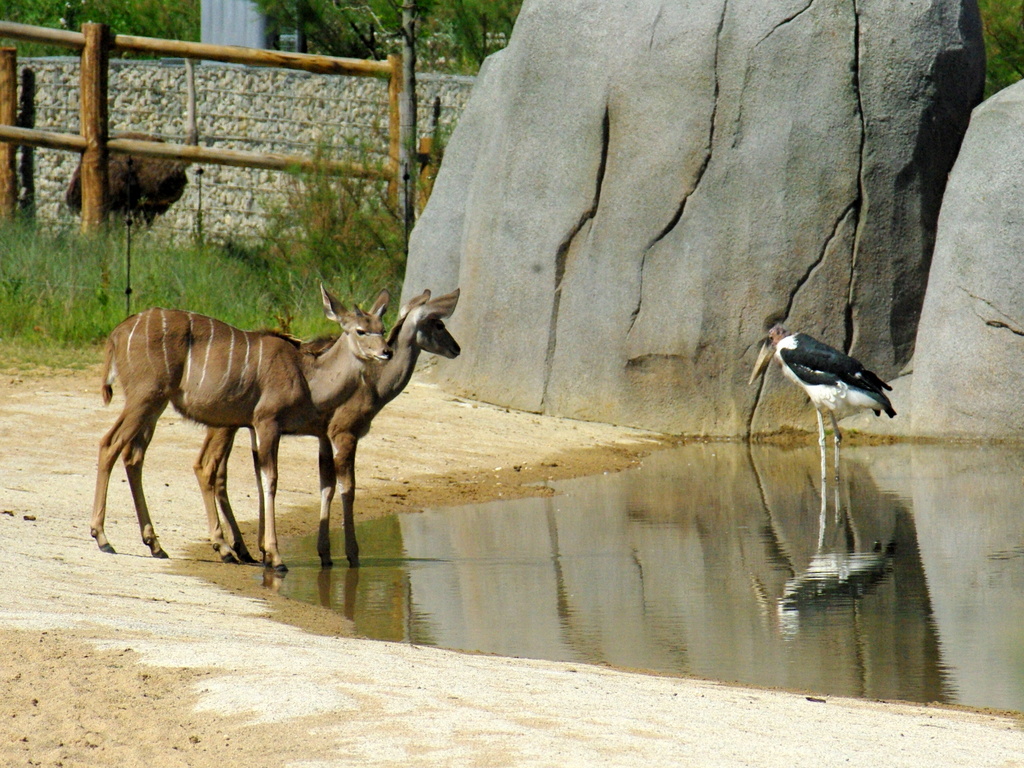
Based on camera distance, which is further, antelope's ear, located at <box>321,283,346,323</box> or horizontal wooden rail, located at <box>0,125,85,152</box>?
horizontal wooden rail, located at <box>0,125,85,152</box>

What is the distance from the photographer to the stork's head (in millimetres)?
11515

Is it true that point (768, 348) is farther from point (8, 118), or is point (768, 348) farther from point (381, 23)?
point (381, 23)

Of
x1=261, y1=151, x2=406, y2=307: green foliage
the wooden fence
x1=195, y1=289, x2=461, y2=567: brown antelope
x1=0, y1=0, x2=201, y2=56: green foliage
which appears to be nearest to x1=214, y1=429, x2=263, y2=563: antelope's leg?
x1=195, y1=289, x2=461, y2=567: brown antelope

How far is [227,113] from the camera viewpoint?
2133 cm

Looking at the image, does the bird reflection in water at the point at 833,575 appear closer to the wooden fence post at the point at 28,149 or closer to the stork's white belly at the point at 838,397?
the stork's white belly at the point at 838,397

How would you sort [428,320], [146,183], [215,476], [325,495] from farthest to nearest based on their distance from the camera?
[146,183] < [428,320] < [215,476] < [325,495]

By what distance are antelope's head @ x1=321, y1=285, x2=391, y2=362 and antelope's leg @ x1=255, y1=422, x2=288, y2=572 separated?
596 millimetres

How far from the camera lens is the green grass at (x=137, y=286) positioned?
13.3 metres

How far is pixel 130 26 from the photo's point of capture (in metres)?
29.3

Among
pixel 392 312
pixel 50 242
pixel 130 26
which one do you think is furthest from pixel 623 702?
pixel 130 26

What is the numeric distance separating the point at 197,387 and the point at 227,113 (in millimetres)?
15058

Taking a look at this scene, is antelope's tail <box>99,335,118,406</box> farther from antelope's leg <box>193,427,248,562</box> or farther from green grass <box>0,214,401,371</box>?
green grass <box>0,214,401,371</box>

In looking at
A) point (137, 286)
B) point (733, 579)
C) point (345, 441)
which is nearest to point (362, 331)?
point (345, 441)

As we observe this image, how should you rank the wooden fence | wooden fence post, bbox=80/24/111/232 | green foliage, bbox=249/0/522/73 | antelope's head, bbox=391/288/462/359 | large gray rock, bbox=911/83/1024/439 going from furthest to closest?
green foliage, bbox=249/0/522/73 → wooden fence post, bbox=80/24/111/232 → the wooden fence → large gray rock, bbox=911/83/1024/439 → antelope's head, bbox=391/288/462/359
